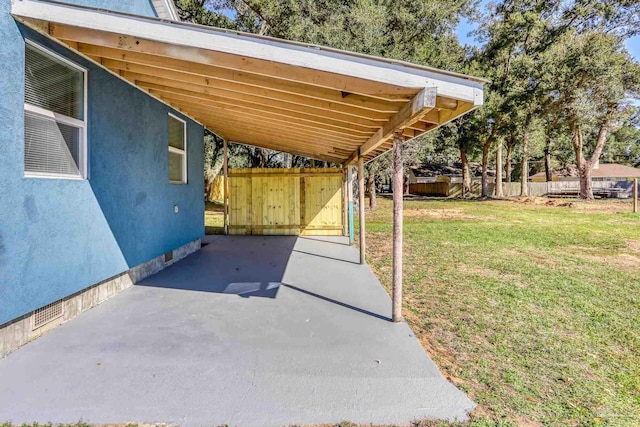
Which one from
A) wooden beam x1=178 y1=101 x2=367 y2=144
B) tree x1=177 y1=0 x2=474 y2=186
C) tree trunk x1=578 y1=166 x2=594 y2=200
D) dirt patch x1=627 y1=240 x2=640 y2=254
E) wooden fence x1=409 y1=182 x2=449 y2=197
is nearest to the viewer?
wooden beam x1=178 y1=101 x2=367 y2=144

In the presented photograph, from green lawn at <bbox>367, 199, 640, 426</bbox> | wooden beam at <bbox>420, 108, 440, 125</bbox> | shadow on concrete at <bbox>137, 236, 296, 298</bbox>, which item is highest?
wooden beam at <bbox>420, 108, 440, 125</bbox>

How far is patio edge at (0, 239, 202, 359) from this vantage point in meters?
2.82

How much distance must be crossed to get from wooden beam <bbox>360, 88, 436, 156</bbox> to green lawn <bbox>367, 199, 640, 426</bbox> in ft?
7.00

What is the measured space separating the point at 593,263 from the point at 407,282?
4.17 metres

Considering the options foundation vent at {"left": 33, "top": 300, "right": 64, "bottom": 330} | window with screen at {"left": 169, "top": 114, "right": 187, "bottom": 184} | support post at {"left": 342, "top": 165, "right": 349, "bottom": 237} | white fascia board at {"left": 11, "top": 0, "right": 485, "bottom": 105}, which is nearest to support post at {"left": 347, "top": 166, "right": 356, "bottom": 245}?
support post at {"left": 342, "top": 165, "right": 349, "bottom": 237}

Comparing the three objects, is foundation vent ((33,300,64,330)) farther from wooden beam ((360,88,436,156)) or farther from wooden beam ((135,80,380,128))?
wooden beam ((360,88,436,156))

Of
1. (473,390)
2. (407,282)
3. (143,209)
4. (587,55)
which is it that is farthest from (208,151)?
(587,55)

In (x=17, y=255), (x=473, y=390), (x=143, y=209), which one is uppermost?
(x=143, y=209)

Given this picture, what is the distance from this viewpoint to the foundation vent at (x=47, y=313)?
10.2ft

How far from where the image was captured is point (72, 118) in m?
3.63

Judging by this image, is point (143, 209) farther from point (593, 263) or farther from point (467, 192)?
point (467, 192)

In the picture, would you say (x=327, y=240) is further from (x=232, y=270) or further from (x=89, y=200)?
(x=89, y=200)

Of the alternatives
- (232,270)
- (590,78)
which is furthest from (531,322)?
(590,78)

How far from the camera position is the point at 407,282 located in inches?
211
